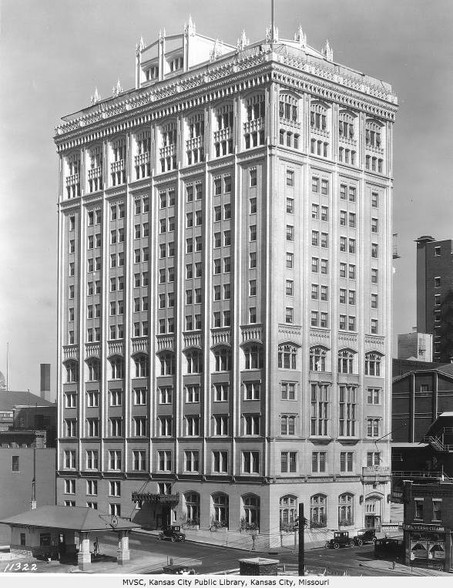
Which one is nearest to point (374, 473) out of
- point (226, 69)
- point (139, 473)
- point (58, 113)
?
point (139, 473)

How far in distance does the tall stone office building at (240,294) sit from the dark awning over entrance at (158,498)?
363 millimetres

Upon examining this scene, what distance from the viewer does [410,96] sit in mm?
107188

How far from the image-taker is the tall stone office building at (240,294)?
12431 centimetres

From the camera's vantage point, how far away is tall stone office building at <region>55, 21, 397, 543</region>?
124 metres

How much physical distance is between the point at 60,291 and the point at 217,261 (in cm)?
2963

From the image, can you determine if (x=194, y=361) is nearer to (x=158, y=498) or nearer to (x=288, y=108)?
(x=158, y=498)

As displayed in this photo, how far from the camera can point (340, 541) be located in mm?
113875

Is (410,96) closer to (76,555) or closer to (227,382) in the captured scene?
(227,382)

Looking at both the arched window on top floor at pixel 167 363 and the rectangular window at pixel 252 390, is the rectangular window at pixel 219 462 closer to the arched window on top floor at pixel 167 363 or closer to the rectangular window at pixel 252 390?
the rectangular window at pixel 252 390

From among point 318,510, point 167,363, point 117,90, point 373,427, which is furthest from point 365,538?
point 117,90

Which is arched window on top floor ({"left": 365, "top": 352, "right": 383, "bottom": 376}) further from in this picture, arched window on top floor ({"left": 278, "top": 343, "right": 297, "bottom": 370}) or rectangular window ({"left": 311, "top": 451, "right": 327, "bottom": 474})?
rectangular window ({"left": 311, "top": 451, "right": 327, "bottom": 474})

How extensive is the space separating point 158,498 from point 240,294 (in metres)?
25.1

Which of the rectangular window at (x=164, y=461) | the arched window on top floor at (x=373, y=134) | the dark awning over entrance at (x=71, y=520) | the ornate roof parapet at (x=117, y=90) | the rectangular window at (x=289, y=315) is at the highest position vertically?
the ornate roof parapet at (x=117, y=90)

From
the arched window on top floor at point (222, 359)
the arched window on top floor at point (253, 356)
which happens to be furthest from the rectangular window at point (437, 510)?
the arched window on top floor at point (222, 359)
